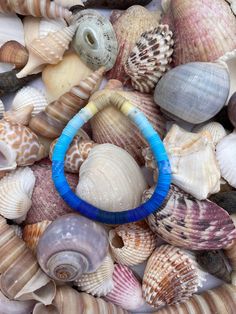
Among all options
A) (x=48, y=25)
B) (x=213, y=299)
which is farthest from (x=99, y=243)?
(x=48, y=25)

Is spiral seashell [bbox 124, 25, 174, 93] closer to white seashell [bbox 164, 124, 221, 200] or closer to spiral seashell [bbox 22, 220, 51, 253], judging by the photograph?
white seashell [bbox 164, 124, 221, 200]

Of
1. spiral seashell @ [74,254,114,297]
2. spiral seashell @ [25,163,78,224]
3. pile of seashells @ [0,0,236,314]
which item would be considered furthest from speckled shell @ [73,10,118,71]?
spiral seashell @ [74,254,114,297]

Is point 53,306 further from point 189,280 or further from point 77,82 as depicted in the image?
point 77,82

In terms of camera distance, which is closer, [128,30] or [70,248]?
[70,248]

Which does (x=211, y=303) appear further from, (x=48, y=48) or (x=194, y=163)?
(x=48, y=48)

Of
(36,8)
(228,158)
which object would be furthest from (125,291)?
(36,8)

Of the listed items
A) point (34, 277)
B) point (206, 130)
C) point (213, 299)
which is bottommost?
point (213, 299)

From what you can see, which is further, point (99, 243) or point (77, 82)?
point (77, 82)
